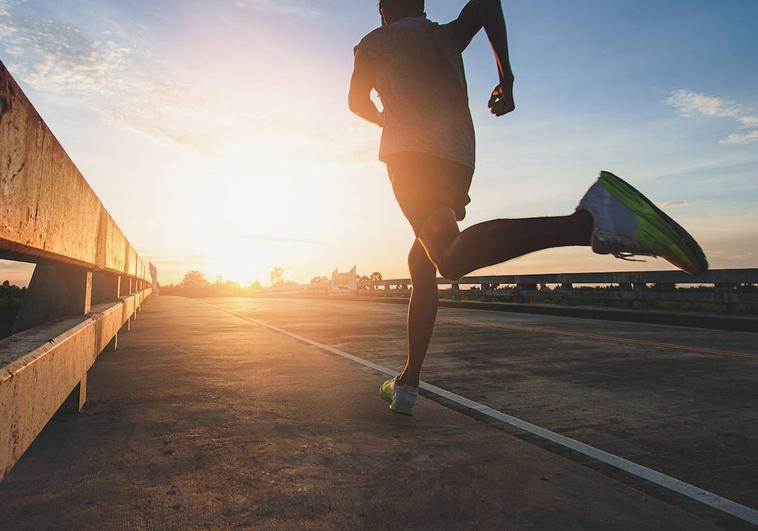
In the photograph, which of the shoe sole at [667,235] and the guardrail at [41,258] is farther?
the shoe sole at [667,235]

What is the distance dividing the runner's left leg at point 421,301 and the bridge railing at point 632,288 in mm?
9000

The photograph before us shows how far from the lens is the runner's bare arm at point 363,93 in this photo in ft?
10.3

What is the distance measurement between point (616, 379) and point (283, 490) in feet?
9.94

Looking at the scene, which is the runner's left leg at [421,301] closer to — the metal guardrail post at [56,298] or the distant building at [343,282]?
the metal guardrail post at [56,298]

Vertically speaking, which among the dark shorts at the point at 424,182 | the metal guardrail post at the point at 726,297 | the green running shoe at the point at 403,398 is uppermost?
the dark shorts at the point at 424,182

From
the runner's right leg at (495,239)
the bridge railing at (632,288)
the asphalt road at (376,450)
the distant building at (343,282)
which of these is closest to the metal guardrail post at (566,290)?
the bridge railing at (632,288)

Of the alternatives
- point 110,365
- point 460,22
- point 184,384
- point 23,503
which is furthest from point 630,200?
point 110,365

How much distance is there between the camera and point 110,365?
4730mm

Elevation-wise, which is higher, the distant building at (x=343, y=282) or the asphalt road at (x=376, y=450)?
the distant building at (x=343, y=282)

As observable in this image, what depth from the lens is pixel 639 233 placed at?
6.53 ft

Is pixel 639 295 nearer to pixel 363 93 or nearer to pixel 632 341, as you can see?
pixel 632 341

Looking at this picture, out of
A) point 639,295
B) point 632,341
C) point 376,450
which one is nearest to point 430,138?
point 376,450

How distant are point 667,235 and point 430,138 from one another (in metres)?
1.30

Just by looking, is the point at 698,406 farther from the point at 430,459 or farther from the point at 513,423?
the point at 430,459
